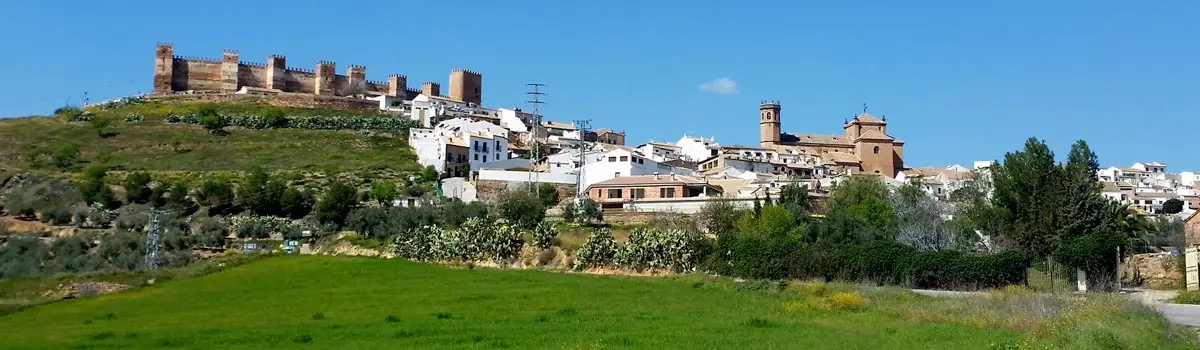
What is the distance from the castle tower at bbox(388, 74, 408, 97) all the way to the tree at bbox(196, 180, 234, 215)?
4895 centimetres

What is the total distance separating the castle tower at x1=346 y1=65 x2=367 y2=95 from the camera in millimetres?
107000

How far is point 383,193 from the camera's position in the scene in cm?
5994

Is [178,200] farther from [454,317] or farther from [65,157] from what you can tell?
[454,317]

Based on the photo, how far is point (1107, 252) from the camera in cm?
3269

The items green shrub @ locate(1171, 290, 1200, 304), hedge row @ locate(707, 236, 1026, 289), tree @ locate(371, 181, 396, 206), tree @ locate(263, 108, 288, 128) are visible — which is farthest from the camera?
tree @ locate(263, 108, 288, 128)

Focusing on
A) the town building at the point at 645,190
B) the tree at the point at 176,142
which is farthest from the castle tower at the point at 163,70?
the town building at the point at 645,190

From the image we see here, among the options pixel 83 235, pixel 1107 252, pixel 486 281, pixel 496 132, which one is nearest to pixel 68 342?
pixel 486 281

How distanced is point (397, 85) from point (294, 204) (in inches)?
2048

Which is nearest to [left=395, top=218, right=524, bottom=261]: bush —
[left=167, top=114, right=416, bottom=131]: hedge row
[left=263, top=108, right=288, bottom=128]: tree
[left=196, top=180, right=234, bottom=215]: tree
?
[left=196, top=180, right=234, bottom=215]: tree

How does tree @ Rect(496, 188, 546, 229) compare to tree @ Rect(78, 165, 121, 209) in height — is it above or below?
below

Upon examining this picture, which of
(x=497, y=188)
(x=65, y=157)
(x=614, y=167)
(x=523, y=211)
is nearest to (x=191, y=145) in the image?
(x=65, y=157)

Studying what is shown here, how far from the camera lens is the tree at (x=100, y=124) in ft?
277

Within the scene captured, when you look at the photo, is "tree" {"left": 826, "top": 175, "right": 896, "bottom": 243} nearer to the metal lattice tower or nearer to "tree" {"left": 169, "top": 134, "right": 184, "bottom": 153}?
the metal lattice tower

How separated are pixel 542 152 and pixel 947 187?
1164 inches
